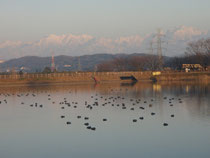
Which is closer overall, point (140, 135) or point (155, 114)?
point (140, 135)

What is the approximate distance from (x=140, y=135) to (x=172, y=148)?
476 centimetres

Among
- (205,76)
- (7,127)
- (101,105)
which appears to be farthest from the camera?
(205,76)

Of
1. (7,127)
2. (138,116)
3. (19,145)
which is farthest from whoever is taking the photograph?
(138,116)

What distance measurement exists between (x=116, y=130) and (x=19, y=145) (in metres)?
8.40

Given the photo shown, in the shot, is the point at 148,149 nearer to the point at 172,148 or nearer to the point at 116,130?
the point at 172,148

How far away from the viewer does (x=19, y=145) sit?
2653 centimetres

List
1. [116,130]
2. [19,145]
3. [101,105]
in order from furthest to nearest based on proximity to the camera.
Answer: [101,105], [116,130], [19,145]

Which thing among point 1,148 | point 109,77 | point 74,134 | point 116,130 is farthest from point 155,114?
point 109,77

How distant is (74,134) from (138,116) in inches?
412

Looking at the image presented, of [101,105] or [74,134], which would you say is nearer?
[74,134]

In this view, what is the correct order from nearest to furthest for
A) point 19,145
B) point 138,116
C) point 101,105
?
point 19,145 < point 138,116 < point 101,105

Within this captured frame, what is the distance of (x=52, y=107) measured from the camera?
50.6 m

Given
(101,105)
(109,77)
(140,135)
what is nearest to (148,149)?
(140,135)

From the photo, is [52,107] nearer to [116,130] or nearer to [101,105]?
[101,105]
